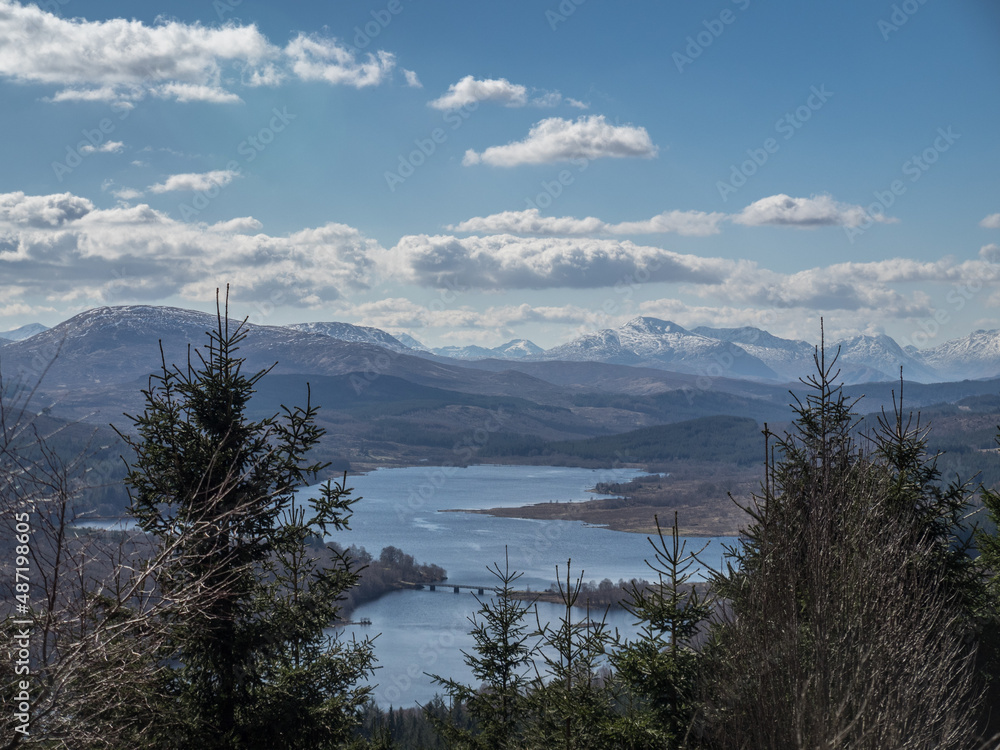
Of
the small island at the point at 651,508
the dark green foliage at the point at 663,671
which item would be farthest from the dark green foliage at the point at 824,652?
the small island at the point at 651,508

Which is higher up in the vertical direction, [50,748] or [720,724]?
[50,748]

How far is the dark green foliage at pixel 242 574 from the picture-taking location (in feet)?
26.5

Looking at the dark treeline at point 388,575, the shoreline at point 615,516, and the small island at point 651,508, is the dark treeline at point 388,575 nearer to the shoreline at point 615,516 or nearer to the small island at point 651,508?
the small island at point 651,508

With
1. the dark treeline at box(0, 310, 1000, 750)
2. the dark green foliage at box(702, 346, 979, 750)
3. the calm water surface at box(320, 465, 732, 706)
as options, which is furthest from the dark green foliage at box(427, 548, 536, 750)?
the calm water surface at box(320, 465, 732, 706)

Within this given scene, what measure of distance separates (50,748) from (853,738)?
6.40 m

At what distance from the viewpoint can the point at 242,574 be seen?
8.23 m

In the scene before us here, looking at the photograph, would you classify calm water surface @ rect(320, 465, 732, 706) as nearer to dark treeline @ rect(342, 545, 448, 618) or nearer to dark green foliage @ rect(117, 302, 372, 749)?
dark treeline @ rect(342, 545, 448, 618)

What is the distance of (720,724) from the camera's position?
23.5 feet

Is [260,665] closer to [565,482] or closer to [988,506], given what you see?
[988,506]

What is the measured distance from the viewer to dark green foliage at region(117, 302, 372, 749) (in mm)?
8070

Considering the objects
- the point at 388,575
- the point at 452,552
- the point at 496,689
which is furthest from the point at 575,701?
the point at 452,552

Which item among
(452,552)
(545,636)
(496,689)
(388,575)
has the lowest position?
(452,552)

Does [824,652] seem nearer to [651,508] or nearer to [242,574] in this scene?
[242,574]

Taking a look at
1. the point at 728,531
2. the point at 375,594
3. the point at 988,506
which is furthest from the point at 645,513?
the point at 988,506
